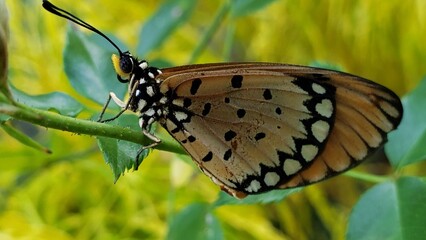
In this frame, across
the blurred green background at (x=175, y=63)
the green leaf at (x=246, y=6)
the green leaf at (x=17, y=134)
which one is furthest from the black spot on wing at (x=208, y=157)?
the blurred green background at (x=175, y=63)

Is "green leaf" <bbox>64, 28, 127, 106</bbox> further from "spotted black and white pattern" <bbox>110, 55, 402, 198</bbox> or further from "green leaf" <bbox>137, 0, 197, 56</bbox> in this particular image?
"green leaf" <bbox>137, 0, 197, 56</bbox>

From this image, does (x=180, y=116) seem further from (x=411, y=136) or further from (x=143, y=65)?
(x=411, y=136)

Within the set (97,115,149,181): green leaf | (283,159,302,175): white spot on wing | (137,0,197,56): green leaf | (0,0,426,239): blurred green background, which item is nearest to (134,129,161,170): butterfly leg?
(97,115,149,181): green leaf

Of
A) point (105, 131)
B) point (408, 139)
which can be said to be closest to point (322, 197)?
point (408, 139)

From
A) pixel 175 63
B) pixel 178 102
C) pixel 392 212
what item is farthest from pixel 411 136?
pixel 175 63

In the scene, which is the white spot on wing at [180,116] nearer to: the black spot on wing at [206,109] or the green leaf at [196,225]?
the black spot on wing at [206,109]
